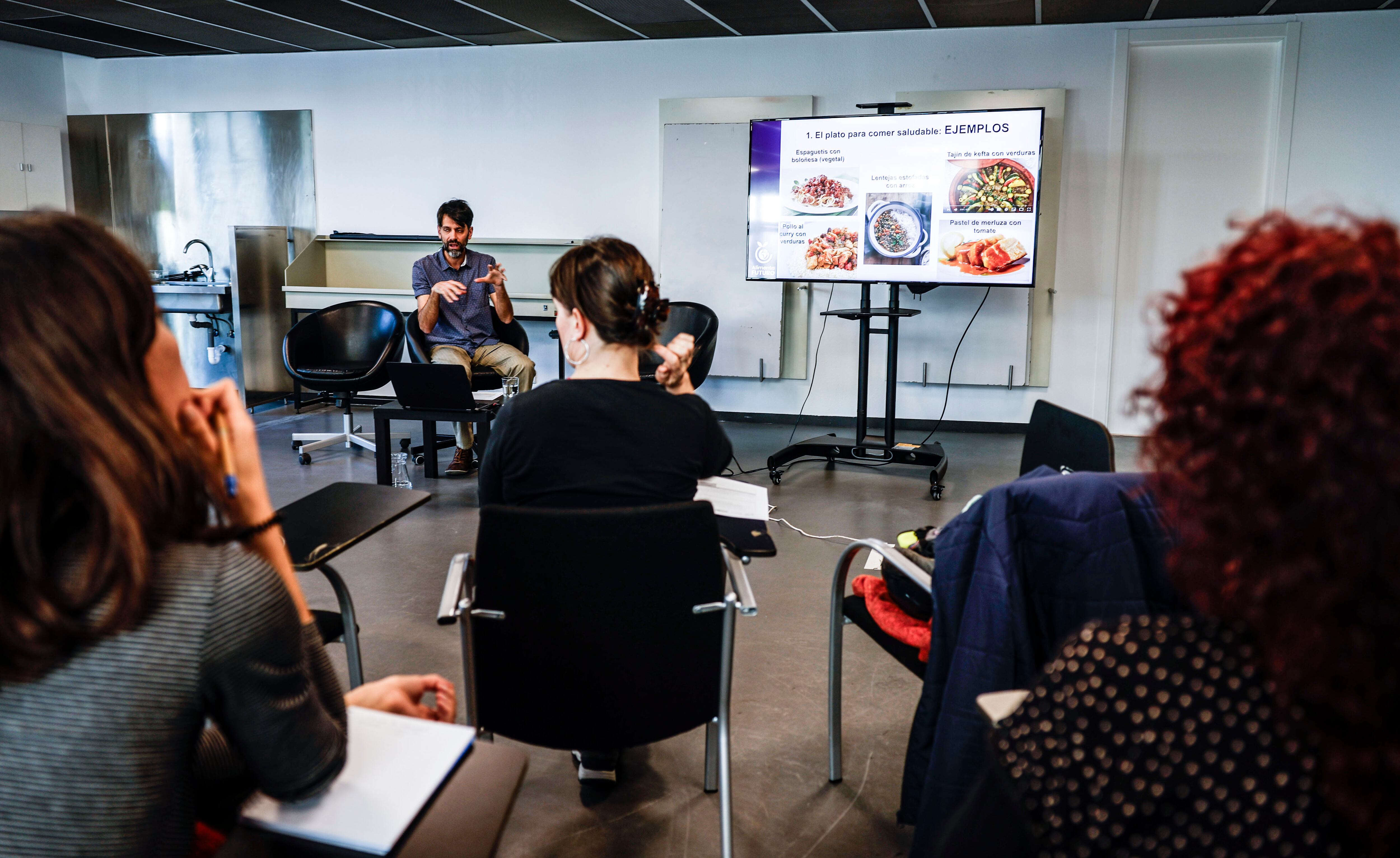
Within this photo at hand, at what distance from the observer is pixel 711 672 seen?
1.58 metres

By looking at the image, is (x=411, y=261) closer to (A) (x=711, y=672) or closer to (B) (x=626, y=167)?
(B) (x=626, y=167)

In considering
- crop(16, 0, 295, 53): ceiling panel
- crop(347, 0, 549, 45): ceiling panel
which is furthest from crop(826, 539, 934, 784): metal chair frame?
crop(16, 0, 295, 53): ceiling panel

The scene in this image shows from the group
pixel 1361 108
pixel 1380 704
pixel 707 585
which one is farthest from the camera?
pixel 1361 108

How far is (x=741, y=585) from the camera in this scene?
5.27 ft

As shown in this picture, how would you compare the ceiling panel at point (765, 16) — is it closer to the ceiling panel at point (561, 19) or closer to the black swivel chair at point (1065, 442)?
the ceiling panel at point (561, 19)

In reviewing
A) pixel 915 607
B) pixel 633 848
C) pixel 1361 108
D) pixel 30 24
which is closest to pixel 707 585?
pixel 915 607

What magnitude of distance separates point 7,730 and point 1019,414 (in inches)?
229

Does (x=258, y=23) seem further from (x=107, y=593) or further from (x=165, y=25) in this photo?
(x=107, y=593)

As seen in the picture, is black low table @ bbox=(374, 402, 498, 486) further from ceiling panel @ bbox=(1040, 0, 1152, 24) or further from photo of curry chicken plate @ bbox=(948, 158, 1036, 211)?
ceiling panel @ bbox=(1040, 0, 1152, 24)

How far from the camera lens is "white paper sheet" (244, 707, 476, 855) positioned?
794mm

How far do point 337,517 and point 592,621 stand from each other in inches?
26.0

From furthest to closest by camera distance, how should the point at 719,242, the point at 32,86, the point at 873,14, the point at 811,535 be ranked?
1. the point at 32,86
2. the point at 719,242
3. the point at 873,14
4. the point at 811,535

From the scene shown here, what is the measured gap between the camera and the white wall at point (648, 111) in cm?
534

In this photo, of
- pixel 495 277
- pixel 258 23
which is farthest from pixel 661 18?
pixel 258 23
